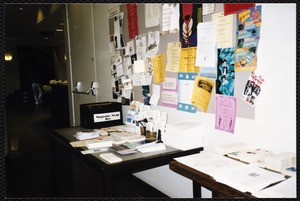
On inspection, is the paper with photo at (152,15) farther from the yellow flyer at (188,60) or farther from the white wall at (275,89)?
the white wall at (275,89)

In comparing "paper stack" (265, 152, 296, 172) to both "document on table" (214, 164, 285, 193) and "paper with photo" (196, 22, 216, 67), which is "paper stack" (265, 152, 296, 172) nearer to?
"document on table" (214, 164, 285, 193)

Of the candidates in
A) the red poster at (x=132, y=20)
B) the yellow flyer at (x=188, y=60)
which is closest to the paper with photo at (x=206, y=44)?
the yellow flyer at (x=188, y=60)

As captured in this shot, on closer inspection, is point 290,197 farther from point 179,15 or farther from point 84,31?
point 84,31

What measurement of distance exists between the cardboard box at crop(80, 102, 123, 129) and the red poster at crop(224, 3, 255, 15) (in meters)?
1.39

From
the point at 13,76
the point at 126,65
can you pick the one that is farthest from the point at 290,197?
the point at 13,76

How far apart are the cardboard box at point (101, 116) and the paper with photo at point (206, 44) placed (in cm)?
107

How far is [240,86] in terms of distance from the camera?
59.2 inches

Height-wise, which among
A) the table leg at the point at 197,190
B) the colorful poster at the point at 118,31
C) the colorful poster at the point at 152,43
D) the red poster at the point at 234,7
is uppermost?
the colorful poster at the point at 118,31

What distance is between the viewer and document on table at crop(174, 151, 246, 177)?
47.5 inches

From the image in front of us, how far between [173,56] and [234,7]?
619 mm

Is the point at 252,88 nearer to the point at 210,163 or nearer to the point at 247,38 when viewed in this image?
the point at 247,38

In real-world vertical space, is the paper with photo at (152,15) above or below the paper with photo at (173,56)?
above

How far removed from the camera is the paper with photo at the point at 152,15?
212 cm

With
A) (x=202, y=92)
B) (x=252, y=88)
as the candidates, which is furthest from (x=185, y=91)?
(x=252, y=88)
